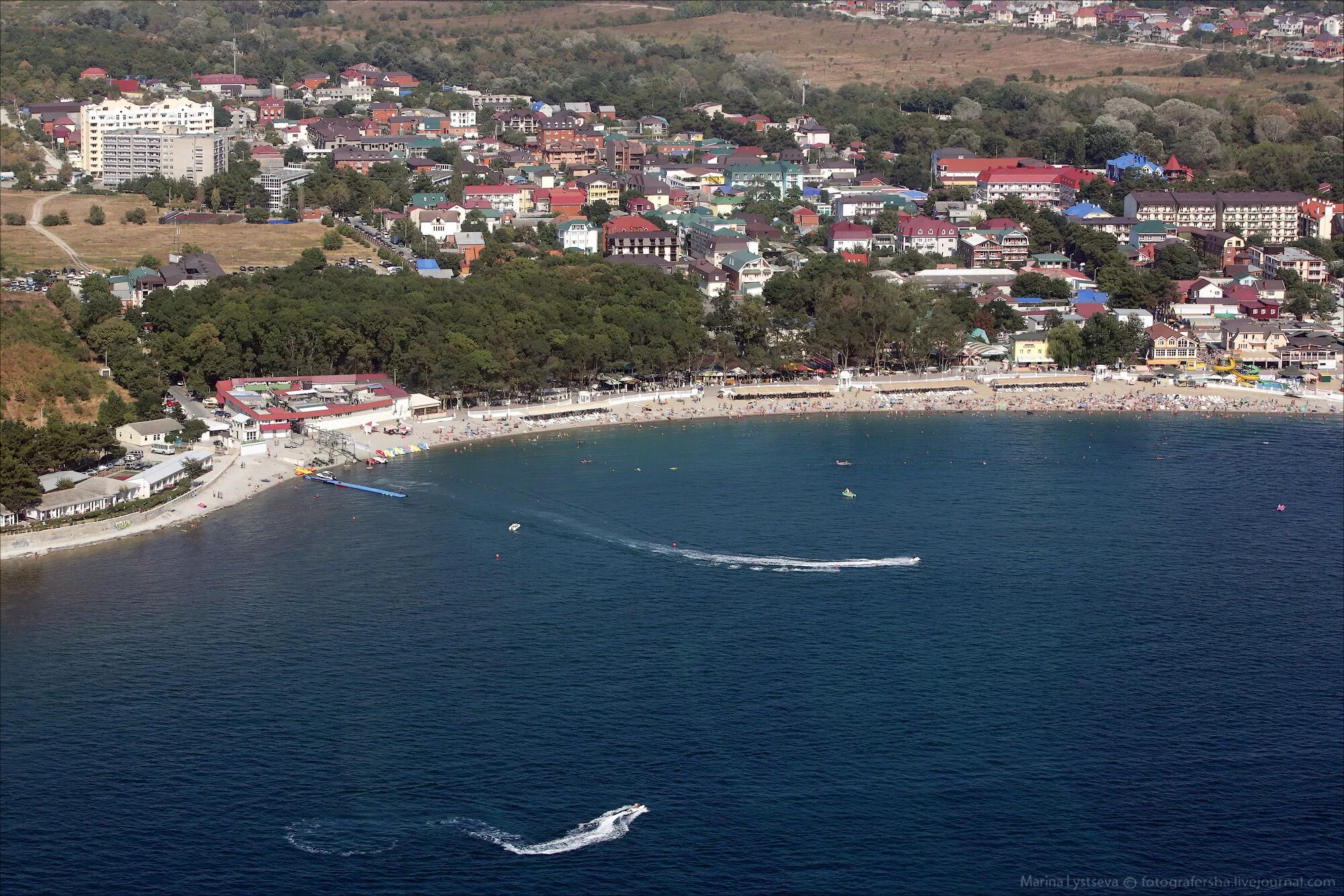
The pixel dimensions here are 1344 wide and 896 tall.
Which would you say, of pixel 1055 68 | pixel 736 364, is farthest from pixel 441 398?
pixel 1055 68

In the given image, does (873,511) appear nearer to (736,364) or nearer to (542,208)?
(736,364)

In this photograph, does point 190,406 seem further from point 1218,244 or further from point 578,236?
point 1218,244

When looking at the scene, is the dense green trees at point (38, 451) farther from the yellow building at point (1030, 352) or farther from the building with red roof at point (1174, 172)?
the building with red roof at point (1174, 172)

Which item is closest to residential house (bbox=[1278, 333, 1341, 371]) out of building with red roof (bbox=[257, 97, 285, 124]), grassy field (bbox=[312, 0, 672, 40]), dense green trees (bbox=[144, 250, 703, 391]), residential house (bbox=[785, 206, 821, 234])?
dense green trees (bbox=[144, 250, 703, 391])

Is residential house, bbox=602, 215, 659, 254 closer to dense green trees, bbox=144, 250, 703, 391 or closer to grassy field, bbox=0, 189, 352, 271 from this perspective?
grassy field, bbox=0, 189, 352, 271

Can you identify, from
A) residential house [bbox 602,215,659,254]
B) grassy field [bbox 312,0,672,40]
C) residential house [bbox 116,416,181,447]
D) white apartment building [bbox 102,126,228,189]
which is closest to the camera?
residential house [bbox 116,416,181,447]

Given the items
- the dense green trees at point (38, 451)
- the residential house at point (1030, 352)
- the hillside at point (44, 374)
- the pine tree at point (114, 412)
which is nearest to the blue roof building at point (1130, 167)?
the residential house at point (1030, 352)
